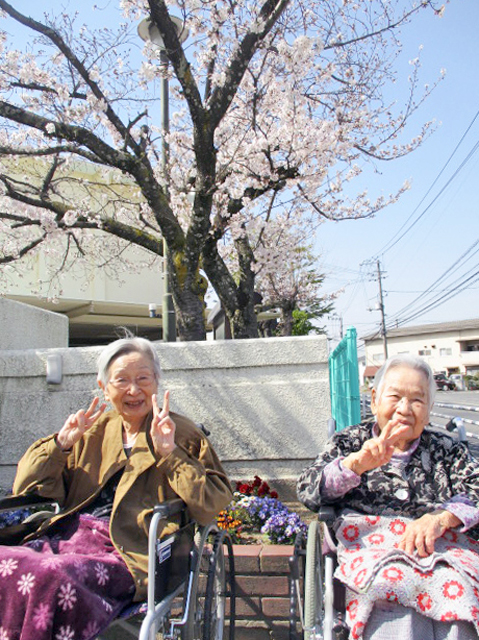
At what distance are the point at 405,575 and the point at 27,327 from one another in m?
4.28

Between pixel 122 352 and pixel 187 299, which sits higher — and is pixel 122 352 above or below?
below

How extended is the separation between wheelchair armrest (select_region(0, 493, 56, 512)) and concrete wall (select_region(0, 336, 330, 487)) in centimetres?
172

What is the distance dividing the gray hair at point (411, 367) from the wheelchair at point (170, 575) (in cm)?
92

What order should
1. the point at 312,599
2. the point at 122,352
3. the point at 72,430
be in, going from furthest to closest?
the point at 122,352, the point at 72,430, the point at 312,599

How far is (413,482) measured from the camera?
7.04ft

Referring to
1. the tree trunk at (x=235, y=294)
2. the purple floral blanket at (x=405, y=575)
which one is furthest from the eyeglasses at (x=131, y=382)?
the tree trunk at (x=235, y=294)

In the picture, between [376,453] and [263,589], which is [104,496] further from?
[376,453]

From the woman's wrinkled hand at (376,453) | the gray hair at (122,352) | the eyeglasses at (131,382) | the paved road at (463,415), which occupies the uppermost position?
the gray hair at (122,352)

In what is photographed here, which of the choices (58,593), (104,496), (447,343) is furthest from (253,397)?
(447,343)

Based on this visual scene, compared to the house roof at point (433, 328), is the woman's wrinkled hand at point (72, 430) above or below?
below

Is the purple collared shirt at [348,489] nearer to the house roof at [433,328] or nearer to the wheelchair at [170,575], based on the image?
the wheelchair at [170,575]

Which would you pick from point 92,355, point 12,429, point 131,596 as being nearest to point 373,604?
point 131,596

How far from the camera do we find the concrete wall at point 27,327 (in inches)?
191

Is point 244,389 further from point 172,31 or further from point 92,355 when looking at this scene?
point 172,31
